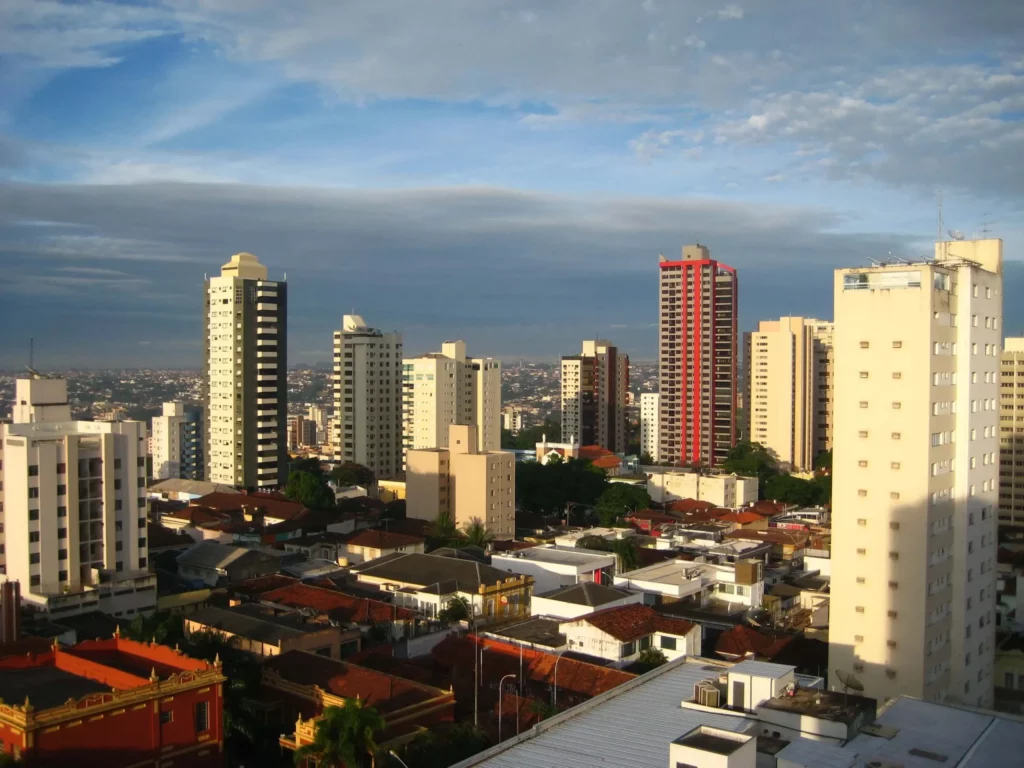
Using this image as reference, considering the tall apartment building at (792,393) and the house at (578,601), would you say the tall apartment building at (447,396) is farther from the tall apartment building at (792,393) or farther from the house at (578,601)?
the house at (578,601)

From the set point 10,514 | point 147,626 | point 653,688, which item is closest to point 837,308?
point 653,688

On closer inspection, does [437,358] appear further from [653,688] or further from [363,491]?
[653,688]

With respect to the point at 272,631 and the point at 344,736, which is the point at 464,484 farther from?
the point at 344,736

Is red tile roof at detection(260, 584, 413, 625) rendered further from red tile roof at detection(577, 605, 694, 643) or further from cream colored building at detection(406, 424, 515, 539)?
cream colored building at detection(406, 424, 515, 539)

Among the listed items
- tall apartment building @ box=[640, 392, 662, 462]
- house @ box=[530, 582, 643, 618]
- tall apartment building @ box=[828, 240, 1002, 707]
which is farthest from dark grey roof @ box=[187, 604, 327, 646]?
tall apartment building @ box=[640, 392, 662, 462]

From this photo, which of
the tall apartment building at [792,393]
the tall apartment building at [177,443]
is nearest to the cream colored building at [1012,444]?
the tall apartment building at [792,393]

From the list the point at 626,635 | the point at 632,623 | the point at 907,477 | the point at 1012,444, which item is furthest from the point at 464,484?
the point at 1012,444
